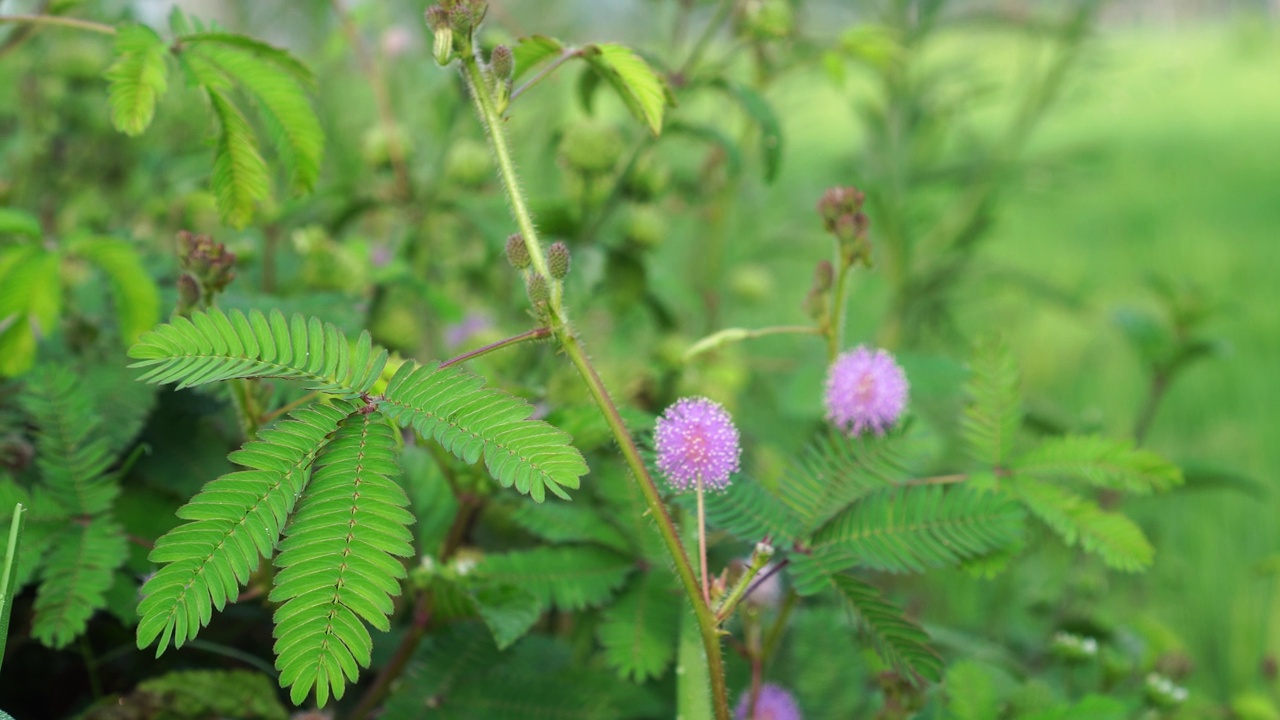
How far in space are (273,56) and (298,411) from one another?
16.8 inches

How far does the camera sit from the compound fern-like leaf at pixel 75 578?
73cm

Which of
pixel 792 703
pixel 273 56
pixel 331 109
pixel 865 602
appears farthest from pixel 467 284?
pixel 865 602

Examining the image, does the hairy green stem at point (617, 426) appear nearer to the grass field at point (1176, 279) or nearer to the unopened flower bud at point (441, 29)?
the unopened flower bud at point (441, 29)

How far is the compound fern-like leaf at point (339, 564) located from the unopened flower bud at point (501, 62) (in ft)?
0.82

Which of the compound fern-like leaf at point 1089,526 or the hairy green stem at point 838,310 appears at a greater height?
the hairy green stem at point 838,310

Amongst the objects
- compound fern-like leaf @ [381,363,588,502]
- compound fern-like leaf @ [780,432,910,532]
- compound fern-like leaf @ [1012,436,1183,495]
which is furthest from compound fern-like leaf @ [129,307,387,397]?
compound fern-like leaf @ [1012,436,1183,495]

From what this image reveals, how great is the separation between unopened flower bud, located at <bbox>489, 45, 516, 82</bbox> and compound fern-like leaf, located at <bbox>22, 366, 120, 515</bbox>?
463 mm

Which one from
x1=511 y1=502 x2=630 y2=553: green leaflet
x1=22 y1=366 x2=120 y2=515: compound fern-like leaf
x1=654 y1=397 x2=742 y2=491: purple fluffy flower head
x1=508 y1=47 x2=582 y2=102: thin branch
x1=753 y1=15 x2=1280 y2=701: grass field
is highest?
x1=508 y1=47 x2=582 y2=102: thin branch

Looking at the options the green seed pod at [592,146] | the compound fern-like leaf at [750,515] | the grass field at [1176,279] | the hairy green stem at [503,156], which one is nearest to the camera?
the hairy green stem at [503,156]

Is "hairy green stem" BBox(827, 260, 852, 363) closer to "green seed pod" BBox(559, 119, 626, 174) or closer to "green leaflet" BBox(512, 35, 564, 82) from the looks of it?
"green leaflet" BBox(512, 35, 564, 82)

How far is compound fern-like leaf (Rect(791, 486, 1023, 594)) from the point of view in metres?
0.76

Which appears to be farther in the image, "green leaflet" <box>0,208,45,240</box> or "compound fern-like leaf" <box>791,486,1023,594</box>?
"green leaflet" <box>0,208,45,240</box>

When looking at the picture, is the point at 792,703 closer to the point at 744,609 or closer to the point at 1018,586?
the point at 744,609

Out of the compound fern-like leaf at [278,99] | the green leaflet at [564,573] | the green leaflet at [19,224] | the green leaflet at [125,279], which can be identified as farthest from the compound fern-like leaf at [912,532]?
the green leaflet at [19,224]
